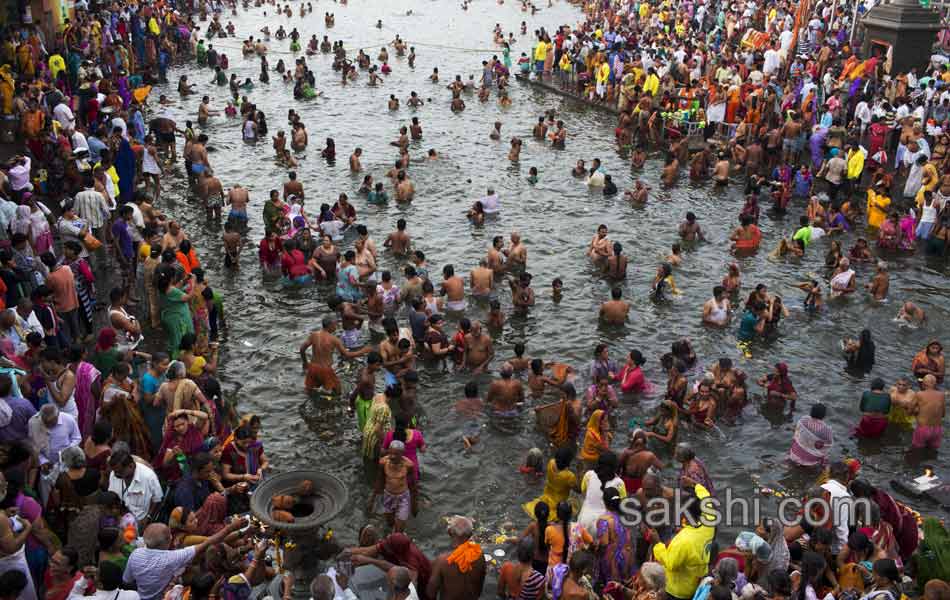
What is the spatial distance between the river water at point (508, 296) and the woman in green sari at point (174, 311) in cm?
108

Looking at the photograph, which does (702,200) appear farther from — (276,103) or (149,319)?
(276,103)

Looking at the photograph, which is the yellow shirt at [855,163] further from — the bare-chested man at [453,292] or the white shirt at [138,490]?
the white shirt at [138,490]

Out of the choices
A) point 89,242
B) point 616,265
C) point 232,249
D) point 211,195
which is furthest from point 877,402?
point 211,195

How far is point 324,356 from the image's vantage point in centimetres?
A: 1155

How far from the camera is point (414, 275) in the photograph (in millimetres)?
14008

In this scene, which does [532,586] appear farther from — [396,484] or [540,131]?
[540,131]

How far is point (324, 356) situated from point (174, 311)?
2.15 metres

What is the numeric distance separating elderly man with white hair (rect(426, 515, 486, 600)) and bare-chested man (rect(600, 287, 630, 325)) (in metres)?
7.17

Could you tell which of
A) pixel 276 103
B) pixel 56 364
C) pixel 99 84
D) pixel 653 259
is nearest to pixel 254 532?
pixel 56 364

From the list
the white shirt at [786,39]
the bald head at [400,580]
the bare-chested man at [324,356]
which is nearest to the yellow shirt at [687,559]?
the bald head at [400,580]

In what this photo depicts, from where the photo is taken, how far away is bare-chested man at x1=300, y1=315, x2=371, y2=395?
11406 millimetres

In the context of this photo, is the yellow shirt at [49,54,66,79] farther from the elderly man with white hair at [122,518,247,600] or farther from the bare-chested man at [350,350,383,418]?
the elderly man with white hair at [122,518,247,600]

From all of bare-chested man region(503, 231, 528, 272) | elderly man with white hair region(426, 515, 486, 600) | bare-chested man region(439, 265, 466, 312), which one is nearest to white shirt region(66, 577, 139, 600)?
elderly man with white hair region(426, 515, 486, 600)

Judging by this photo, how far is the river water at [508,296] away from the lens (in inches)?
422
